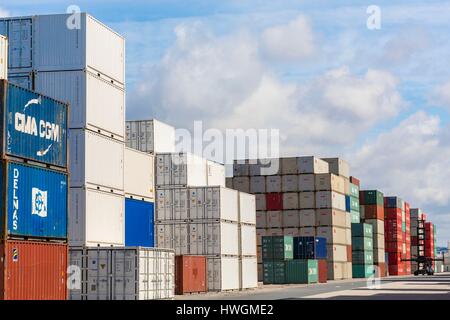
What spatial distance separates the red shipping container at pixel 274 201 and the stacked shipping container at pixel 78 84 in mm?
57330

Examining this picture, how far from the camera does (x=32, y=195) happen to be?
29375 millimetres

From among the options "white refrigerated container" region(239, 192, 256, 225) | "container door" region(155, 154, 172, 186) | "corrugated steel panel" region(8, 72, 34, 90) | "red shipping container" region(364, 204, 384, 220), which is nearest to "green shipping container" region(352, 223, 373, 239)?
"red shipping container" region(364, 204, 384, 220)

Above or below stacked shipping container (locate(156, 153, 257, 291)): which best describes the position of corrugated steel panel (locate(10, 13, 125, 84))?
above

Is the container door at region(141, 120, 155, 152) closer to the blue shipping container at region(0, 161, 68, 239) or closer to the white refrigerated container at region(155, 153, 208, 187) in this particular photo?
the white refrigerated container at region(155, 153, 208, 187)

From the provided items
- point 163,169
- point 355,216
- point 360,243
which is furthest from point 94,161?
point 355,216

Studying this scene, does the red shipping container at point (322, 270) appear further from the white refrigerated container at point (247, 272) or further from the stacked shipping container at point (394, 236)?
the stacked shipping container at point (394, 236)

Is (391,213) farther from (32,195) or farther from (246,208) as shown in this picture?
(32,195)

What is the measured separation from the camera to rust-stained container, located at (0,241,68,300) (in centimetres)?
2767

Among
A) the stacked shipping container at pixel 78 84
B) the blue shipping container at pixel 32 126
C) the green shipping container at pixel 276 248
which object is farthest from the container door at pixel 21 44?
the green shipping container at pixel 276 248

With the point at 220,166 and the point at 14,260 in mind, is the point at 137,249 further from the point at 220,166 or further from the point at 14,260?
the point at 220,166

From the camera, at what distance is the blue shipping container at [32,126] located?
28047 mm

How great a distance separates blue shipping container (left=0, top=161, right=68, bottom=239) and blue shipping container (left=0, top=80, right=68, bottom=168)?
54 cm

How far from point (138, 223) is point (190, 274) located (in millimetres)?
9479
